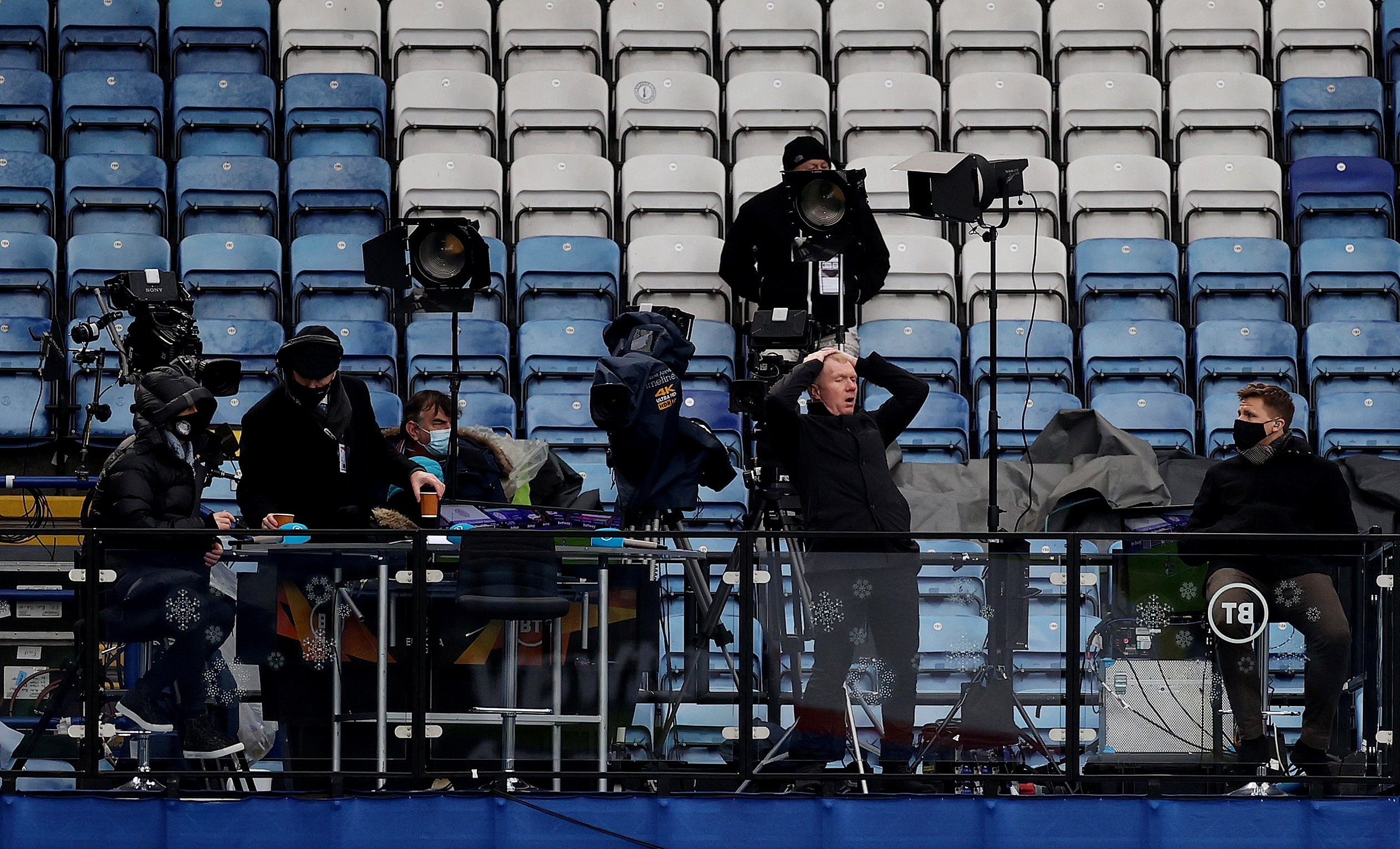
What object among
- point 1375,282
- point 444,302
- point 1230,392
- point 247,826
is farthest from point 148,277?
point 1375,282

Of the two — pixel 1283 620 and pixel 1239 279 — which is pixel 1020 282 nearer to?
pixel 1239 279

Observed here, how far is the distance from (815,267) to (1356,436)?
2.73m

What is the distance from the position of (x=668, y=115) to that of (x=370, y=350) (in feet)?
7.23

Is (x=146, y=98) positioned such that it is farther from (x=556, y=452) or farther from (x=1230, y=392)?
(x=1230, y=392)

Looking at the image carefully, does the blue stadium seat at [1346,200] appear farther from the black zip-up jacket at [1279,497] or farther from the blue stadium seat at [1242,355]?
the black zip-up jacket at [1279,497]

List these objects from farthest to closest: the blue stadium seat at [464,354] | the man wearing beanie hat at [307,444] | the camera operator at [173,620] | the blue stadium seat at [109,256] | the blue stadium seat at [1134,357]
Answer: the blue stadium seat at [109,256], the blue stadium seat at [1134,357], the blue stadium seat at [464,354], the man wearing beanie hat at [307,444], the camera operator at [173,620]

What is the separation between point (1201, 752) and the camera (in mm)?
6020

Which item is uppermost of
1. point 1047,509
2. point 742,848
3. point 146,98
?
point 146,98

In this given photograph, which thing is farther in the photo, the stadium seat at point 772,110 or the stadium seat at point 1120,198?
the stadium seat at point 772,110

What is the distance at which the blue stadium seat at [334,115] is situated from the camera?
9734mm

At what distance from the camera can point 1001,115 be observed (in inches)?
384

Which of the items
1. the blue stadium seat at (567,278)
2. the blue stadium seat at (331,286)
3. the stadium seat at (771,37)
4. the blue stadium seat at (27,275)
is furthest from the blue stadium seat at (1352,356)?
the blue stadium seat at (27,275)

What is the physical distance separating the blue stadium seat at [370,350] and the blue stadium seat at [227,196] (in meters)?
0.90

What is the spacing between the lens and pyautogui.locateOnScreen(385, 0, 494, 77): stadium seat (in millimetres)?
10141
